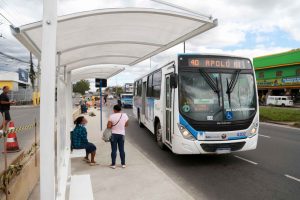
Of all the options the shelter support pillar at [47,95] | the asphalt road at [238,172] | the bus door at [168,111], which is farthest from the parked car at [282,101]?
the shelter support pillar at [47,95]

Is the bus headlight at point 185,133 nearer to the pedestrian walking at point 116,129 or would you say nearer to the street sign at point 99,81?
the pedestrian walking at point 116,129

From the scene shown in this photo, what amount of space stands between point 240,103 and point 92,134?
7361 millimetres

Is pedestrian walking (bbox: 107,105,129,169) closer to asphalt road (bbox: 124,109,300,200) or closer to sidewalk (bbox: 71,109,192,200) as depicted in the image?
sidewalk (bbox: 71,109,192,200)

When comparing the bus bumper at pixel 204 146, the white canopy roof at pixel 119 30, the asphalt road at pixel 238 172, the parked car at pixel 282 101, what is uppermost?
the white canopy roof at pixel 119 30

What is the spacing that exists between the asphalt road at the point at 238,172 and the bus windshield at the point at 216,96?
1.33 m

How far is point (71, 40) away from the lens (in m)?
5.36

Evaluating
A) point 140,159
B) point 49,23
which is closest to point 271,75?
point 140,159

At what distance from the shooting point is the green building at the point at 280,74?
38812 mm

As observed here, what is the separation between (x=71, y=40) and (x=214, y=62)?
386 cm

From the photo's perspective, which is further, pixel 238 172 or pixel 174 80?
pixel 174 80

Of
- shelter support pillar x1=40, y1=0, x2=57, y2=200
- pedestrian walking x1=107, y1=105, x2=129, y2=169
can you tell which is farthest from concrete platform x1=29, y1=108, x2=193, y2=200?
shelter support pillar x1=40, y1=0, x2=57, y2=200

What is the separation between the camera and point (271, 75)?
144 ft

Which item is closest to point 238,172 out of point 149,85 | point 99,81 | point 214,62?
point 214,62

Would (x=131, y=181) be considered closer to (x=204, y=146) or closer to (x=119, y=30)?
(x=204, y=146)
